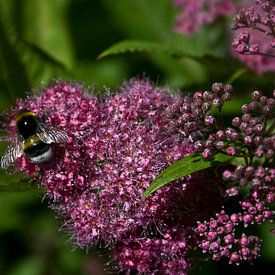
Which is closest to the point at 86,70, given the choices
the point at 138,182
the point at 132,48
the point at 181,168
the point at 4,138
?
the point at 132,48

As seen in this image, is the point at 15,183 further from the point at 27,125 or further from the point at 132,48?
the point at 132,48

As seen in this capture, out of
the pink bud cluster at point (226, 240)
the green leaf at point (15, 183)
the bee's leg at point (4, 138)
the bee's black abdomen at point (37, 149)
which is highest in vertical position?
the bee's black abdomen at point (37, 149)

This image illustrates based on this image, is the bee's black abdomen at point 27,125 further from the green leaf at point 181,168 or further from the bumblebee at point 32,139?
the green leaf at point 181,168

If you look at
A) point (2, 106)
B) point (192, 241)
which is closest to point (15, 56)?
point (2, 106)

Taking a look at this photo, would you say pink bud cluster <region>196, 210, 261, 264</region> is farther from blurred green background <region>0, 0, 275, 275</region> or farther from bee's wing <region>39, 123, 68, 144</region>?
blurred green background <region>0, 0, 275, 275</region>

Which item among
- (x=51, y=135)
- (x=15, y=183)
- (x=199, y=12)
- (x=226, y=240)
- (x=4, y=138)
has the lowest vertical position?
(x=226, y=240)

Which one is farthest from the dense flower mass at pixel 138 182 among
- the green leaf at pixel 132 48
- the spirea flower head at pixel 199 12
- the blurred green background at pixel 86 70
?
the spirea flower head at pixel 199 12
